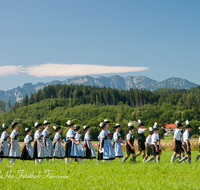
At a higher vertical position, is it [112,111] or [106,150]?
[106,150]

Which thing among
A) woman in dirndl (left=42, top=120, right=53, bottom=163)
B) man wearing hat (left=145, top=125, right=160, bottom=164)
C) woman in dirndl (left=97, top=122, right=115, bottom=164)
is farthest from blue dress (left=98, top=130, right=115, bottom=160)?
woman in dirndl (left=42, top=120, right=53, bottom=163)

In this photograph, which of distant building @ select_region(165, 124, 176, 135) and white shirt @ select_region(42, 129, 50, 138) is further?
distant building @ select_region(165, 124, 176, 135)

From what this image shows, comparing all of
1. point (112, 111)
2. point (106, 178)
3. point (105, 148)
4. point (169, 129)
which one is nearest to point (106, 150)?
point (105, 148)

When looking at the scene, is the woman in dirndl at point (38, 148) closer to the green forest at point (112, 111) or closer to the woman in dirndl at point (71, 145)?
the woman in dirndl at point (71, 145)

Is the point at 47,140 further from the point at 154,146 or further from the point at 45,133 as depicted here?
the point at 154,146

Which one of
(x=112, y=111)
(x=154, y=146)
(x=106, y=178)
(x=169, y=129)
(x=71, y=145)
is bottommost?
(x=169, y=129)

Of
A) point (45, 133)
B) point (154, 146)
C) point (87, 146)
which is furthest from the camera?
point (87, 146)

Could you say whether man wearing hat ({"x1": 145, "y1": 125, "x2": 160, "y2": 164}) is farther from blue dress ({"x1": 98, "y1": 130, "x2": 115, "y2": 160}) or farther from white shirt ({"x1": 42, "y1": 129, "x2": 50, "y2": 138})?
white shirt ({"x1": 42, "y1": 129, "x2": 50, "y2": 138})

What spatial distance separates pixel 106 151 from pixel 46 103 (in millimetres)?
183779

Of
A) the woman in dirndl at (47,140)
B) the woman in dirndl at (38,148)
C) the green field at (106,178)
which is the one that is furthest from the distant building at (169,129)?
the green field at (106,178)

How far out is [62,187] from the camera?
9070 millimetres

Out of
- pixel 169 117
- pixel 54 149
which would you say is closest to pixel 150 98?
pixel 169 117

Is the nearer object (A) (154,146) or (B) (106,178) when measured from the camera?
(B) (106,178)

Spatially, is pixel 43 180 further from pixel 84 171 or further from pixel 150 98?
pixel 150 98
